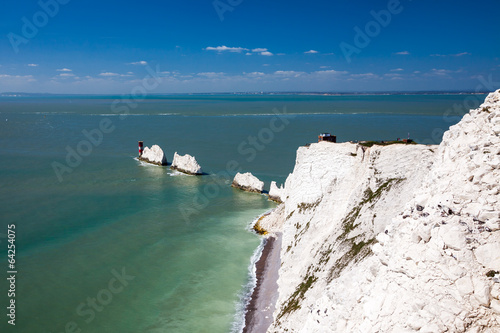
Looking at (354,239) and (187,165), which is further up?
(354,239)

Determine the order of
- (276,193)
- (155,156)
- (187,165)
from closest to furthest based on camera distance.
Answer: (276,193) → (187,165) → (155,156)

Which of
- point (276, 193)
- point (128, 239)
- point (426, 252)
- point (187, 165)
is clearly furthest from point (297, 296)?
point (187, 165)

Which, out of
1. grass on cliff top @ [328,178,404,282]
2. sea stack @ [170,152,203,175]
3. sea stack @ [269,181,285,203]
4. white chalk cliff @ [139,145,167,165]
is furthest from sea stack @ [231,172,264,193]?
grass on cliff top @ [328,178,404,282]

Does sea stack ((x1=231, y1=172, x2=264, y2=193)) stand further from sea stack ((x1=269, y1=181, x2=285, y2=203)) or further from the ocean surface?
sea stack ((x1=269, y1=181, x2=285, y2=203))

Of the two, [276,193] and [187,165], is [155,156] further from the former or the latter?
[276,193]

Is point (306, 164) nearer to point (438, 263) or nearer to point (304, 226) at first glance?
point (304, 226)

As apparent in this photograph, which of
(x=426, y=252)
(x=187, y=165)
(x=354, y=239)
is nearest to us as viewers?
(x=426, y=252)
